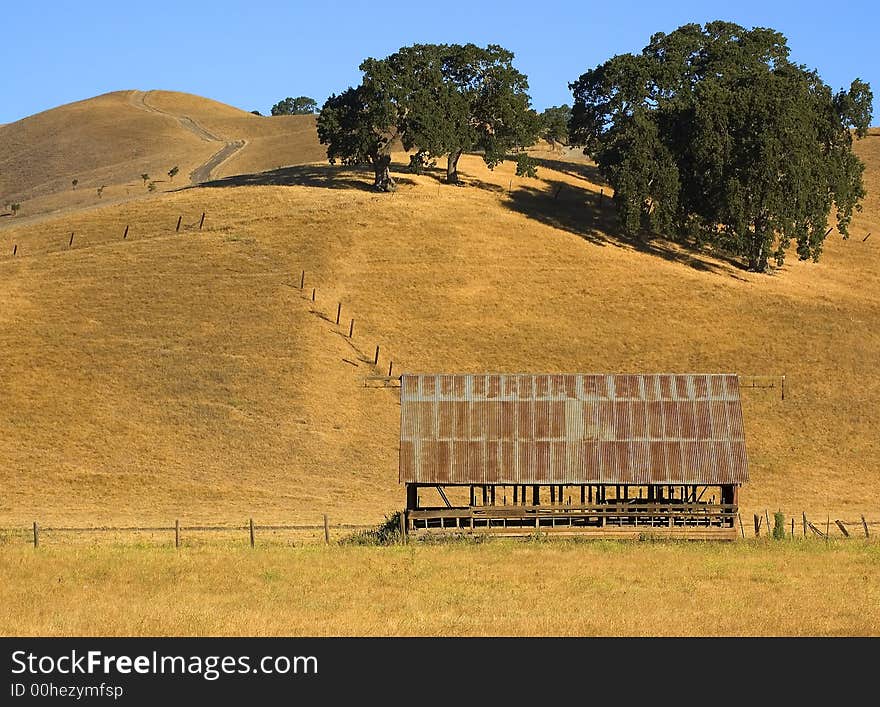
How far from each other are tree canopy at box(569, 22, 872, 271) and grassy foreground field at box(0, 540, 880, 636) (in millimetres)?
54808

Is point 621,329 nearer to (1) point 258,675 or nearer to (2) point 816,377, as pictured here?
(2) point 816,377

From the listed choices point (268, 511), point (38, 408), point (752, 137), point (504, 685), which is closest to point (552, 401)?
point (268, 511)

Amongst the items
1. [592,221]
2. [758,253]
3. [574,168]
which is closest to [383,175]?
[592,221]

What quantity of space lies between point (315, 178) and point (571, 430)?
2852 inches

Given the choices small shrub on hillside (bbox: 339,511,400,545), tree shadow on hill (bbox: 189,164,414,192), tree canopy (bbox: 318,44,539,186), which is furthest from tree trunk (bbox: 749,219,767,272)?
small shrub on hillside (bbox: 339,511,400,545)

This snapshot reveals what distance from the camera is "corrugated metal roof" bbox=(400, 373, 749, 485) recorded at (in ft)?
135

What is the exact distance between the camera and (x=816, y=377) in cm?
7462

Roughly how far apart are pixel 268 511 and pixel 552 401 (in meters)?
17.7

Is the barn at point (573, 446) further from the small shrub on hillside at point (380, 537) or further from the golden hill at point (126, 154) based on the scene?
the golden hill at point (126, 154)

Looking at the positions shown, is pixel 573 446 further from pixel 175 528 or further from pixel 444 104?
pixel 444 104

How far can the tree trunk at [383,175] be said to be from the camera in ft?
336

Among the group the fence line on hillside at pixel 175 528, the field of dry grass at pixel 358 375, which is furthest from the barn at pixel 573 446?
the fence line on hillside at pixel 175 528

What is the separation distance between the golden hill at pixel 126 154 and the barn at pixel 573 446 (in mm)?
85655

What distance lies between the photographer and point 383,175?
103m
